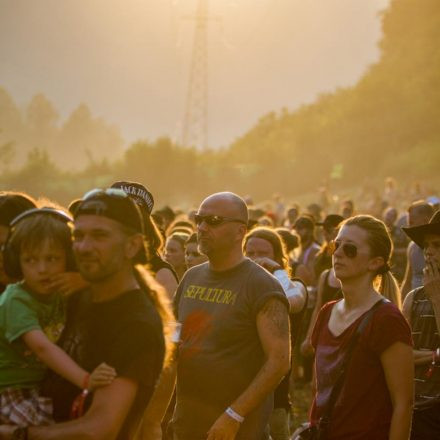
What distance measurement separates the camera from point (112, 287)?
371cm

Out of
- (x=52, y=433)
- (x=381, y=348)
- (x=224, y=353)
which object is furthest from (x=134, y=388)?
(x=224, y=353)

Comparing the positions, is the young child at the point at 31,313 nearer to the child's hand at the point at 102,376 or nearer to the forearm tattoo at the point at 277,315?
the child's hand at the point at 102,376

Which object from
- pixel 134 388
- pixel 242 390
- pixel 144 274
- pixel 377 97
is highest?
pixel 377 97

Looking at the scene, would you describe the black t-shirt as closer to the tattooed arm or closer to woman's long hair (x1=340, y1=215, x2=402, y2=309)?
the tattooed arm

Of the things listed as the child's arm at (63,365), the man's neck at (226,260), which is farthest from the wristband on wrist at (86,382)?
the man's neck at (226,260)

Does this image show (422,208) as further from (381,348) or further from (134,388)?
(134,388)

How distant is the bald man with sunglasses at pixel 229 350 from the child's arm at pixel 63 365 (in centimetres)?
204

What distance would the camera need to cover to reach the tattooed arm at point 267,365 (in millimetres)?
5449

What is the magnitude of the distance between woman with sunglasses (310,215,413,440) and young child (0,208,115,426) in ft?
5.82

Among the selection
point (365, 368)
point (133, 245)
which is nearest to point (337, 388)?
point (365, 368)

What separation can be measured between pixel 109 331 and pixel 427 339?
3127 mm

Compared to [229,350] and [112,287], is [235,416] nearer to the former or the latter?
[229,350]

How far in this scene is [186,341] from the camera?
5.86 m

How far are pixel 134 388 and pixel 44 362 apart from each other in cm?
36
